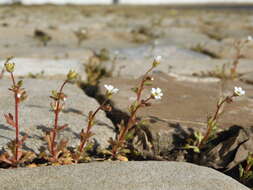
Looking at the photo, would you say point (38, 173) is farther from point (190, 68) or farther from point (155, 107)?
point (190, 68)

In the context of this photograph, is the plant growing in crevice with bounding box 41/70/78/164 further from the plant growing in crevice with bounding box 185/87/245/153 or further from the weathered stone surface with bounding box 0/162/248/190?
the plant growing in crevice with bounding box 185/87/245/153

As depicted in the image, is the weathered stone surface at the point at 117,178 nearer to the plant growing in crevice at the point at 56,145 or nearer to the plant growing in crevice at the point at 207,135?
the plant growing in crevice at the point at 56,145

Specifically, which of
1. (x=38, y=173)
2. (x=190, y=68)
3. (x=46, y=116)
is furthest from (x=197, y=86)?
(x=38, y=173)

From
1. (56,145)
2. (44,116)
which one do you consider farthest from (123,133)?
(44,116)

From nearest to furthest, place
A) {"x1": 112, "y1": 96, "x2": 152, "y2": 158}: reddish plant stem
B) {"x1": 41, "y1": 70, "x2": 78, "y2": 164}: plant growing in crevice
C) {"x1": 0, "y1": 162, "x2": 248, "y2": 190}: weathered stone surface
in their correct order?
1. {"x1": 0, "y1": 162, "x2": 248, "y2": 190}: weathered stone surface
2. {"x1": 41, "y1": 70, "x2": 78, "y2": 164}: plant growing in crevice
3. {"x1": 112, "y1": 96, "x2": 152, "y2": 158}: reddish plant stem

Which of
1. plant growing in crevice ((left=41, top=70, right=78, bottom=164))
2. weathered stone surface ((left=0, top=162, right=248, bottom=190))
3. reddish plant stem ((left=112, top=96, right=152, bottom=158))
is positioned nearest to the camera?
weathered stone surface ((left=0, top=162, right=248, bottom=190))

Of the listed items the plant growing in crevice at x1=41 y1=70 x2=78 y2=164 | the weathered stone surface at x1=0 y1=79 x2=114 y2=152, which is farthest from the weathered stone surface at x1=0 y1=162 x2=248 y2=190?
the weathered stone surface at x1=0 y1=79 x2=114 y2=152

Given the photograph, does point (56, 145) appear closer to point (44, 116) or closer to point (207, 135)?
point (44, 116)
